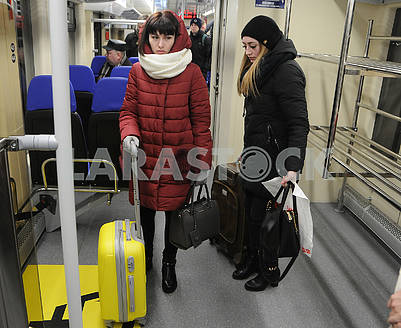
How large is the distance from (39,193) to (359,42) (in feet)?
10.4

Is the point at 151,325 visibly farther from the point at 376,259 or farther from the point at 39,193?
the point at 376,259

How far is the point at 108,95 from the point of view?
2797mm

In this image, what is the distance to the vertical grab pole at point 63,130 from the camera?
2.26ft

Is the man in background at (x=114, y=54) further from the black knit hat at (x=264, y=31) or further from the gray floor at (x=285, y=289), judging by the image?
the black knit hat at (x=264, y=31)

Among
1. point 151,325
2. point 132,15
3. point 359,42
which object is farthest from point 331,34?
point 132,15

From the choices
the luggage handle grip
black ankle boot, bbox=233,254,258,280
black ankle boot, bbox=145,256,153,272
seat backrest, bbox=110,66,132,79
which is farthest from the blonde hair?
seat backrest, bbox=110,66,132,79

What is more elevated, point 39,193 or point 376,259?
point 39,193

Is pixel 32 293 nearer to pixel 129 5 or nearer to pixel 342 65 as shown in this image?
pixel 342 65

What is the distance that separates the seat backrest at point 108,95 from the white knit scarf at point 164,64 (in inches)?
35.5

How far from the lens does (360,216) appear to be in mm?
3350

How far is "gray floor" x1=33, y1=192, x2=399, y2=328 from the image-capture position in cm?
215

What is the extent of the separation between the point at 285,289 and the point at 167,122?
1.31 metres

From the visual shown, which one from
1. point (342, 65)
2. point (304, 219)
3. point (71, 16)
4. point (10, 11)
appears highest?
point (71, 16)

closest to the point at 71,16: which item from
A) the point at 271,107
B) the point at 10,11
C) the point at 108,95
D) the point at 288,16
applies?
the point at 108,95
